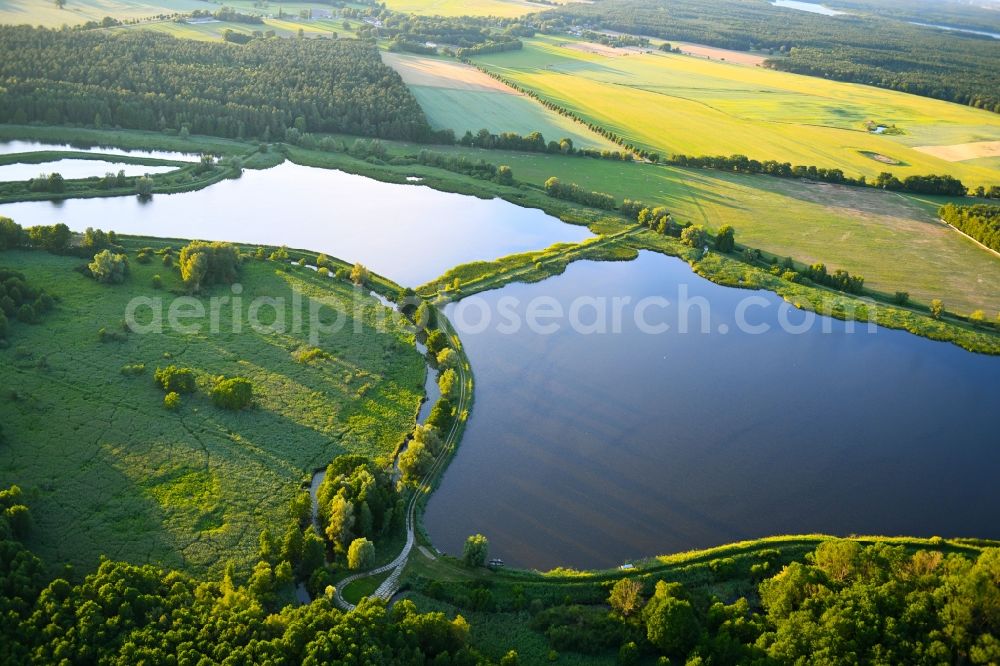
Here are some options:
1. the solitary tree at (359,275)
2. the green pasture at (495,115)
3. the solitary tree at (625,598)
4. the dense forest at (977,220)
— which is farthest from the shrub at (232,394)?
the dense forest at (977,220)

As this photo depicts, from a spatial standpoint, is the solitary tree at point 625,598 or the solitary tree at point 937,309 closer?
the solitary tree at point 625,598

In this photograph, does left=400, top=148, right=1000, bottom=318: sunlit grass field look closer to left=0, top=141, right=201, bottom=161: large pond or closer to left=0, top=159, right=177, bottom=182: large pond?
left=0, top=141, right=201, bottom=161: large pond

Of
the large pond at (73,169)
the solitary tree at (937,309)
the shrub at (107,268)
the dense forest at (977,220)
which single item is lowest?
the shrub at (107,268)

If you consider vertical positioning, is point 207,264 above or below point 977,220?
below

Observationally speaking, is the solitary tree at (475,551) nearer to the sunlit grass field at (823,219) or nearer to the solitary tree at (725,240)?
the solitary tree at (725,240)

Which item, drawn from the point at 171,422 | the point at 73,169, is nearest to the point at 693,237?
the point at 171,422

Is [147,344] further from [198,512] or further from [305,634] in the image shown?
[305,634]

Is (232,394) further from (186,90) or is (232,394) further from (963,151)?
(963,151)
